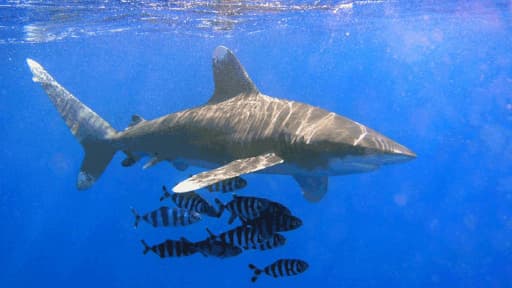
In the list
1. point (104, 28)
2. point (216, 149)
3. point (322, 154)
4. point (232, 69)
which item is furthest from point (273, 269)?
point (104, 28)

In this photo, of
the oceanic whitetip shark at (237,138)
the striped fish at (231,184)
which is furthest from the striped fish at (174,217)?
the oceanic whitetip shark at (237,138)

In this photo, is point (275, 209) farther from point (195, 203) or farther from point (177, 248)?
point (177, 248)

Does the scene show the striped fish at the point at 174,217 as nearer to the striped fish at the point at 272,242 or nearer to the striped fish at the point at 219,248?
the striped fish at the point at 219,248

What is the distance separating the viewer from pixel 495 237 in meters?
29.1

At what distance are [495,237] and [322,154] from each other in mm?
27210

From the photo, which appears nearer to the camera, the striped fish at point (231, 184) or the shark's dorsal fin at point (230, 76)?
the striped fish at point (231, 184)

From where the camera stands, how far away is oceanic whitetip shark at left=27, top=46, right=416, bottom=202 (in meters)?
6.23

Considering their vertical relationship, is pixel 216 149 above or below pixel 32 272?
above

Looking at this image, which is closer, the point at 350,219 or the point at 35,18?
the point at 35,18

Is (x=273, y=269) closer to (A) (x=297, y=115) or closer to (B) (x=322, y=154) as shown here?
(B) (x=322, y=154)

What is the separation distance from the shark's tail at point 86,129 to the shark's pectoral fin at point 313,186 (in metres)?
3.97

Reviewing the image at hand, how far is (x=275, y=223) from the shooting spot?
5.79 meters

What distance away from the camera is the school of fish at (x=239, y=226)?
5844 millimetres

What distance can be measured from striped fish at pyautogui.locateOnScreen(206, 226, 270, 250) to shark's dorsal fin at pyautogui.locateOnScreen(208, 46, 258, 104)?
3000 millimetres
